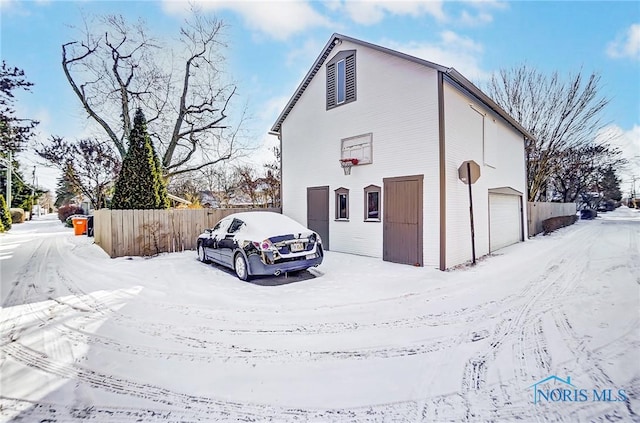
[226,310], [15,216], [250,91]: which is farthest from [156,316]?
[15,216]

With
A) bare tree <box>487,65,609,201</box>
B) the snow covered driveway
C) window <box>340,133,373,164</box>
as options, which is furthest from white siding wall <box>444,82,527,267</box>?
bare tree <box>487,65,609,201</box>

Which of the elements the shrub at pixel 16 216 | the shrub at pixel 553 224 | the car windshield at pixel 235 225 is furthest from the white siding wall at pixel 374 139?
the shrub at pixel 16 216

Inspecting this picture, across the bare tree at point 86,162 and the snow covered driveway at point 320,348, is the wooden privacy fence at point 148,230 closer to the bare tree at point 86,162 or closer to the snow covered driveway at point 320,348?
the snow covered driveway at point 320,348

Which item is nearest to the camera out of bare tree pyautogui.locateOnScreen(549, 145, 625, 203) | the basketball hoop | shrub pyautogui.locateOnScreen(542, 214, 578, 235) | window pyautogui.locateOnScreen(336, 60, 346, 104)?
the basketball hoop

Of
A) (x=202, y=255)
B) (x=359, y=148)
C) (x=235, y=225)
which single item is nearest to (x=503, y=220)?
(x=359, y=148)

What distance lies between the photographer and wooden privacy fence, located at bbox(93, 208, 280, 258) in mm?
9461

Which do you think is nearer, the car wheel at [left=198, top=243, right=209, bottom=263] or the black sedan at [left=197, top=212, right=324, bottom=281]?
the black sedan at [left=197, top=212, right=324, bottom=281]

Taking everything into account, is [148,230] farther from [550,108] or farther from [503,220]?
[550,108]

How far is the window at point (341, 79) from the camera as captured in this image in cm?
1008

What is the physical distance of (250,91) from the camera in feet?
57.3

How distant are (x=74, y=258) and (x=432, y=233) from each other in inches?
409

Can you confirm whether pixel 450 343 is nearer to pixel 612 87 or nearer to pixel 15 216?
pixel 612 87

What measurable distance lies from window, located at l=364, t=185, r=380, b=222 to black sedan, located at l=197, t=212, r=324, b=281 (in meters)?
2.97

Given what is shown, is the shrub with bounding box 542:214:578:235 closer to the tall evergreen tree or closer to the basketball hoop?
the basketball hoop
